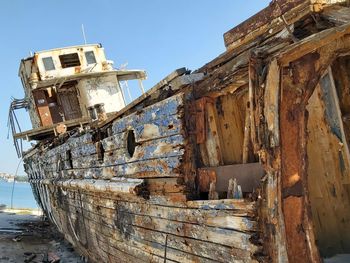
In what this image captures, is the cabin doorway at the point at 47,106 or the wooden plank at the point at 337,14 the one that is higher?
the cabin doorway at the point at 47,106

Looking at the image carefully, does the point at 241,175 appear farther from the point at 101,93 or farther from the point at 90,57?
the point at 90,57

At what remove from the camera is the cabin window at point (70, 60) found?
1456cm

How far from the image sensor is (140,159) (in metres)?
4.72

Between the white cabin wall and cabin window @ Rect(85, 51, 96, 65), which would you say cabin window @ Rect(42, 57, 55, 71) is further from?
cabin window @ Rect(85, 51, 96, 65)

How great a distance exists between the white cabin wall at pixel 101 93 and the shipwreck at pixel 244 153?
7745 mm

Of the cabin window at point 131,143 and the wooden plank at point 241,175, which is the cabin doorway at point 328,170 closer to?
the wooden plank at point 241,175

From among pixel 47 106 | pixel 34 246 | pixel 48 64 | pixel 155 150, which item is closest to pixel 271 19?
pixel 155 150

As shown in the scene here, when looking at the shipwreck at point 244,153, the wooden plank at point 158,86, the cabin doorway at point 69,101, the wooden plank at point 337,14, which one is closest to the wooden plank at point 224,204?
the shipwreck at point 244,153

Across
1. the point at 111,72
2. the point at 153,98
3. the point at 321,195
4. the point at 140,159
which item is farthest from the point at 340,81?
the point at 111,72

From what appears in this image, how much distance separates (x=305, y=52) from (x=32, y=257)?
8784mm

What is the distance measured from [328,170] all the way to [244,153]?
3.79 feet

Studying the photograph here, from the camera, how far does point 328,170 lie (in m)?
3.85

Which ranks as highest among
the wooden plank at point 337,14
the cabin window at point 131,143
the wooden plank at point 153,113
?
the wooden plank at point 337,14

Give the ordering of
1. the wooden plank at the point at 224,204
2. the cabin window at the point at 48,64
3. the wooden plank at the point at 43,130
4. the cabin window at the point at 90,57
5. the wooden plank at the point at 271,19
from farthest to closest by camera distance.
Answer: the cabin window at the point at 90,57 → the cabin window at the point at 48,64 → the wooden plank at the point at 43,130 → the wooden plank at the point at 224,204 → the wooden plank at the point at 271,19
